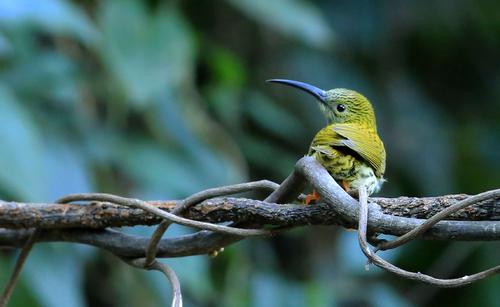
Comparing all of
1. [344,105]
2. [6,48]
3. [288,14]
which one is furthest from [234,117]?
[344,105]

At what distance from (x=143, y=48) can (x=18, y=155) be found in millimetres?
789

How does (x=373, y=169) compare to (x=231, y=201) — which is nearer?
(x=231, y=201)

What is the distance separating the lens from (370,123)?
2.19 metres

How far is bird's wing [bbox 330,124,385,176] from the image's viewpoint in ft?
5.21

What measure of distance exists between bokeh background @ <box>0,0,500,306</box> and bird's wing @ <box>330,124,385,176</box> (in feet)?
4.34

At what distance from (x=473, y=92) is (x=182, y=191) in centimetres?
225

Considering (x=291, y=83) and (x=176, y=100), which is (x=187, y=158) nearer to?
(x=176, y=100)

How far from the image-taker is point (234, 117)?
3.87 metres

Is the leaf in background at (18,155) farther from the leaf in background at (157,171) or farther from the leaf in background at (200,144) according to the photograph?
the leaf in background at (200,144)

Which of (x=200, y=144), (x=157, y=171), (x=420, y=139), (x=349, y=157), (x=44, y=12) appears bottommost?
(x=349, y=157)

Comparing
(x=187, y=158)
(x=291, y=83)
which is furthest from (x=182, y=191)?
(x=291, y=83)

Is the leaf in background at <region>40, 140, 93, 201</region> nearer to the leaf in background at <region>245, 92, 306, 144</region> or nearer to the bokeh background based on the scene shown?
the bokeh background

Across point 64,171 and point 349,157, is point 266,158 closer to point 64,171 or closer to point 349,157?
point 64,171

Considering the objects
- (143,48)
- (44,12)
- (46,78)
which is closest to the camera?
(44,12)
